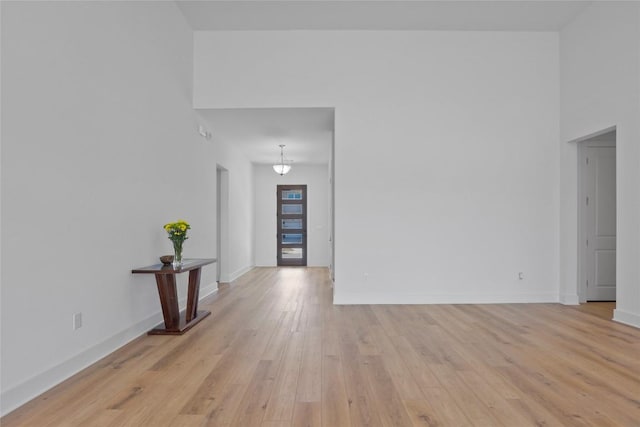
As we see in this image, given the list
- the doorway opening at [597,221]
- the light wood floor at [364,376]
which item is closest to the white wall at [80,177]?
the light wood floor at [364,376]

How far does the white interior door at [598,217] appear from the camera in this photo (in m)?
5.11

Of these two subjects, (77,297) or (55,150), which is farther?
(77,297)

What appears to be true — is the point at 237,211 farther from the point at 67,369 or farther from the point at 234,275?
the point at 67,369

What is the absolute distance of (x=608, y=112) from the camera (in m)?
Result: 4.35

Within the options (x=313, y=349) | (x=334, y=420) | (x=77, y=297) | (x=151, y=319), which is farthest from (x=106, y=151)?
(x=334, y=420)

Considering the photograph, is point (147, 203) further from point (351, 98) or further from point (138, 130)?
point (351, 98)

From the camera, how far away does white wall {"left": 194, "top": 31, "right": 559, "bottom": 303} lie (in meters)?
5.12

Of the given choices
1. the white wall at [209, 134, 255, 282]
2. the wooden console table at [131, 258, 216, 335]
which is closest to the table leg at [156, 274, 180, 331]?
the wooden console table at [131, 258, 216, 335]

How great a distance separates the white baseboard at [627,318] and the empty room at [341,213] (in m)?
0.02

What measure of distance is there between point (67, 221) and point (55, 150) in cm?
48

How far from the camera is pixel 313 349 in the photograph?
318 centimetres

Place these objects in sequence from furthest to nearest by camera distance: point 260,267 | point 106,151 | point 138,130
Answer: point 260,267, point 138,130, point 106,151

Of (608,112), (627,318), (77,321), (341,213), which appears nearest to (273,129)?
(341,213)

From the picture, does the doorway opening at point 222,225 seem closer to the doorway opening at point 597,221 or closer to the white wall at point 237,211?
the white wall at point 237,211
